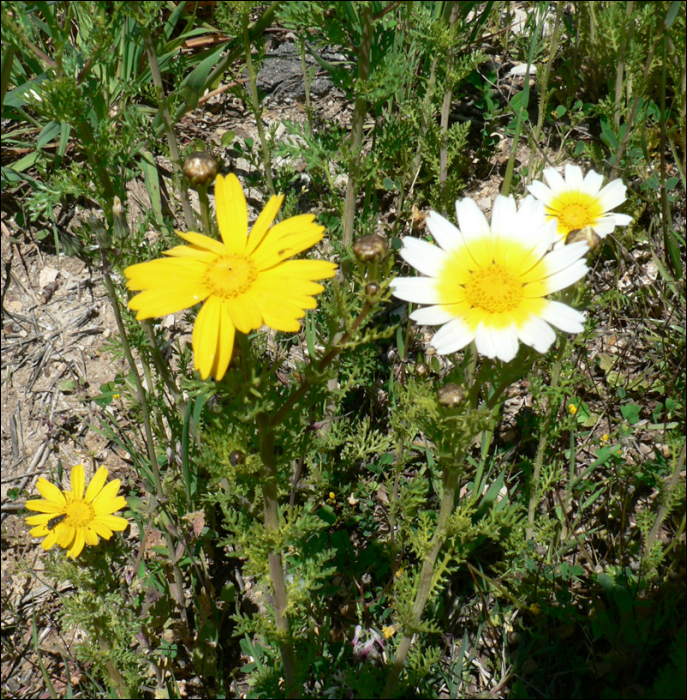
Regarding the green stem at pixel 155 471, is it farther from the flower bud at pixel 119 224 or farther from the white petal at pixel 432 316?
the white petal at pixel 432 316

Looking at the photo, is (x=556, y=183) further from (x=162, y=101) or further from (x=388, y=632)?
(x=388, y=632)

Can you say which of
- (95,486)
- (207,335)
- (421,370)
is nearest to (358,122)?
(421,370)

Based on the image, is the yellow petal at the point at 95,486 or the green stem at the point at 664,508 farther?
the yellow petal at the point at 95,486

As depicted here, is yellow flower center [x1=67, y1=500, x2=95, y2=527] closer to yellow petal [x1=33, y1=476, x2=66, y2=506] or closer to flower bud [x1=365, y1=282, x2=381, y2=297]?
yellow petal [x1=33, y1=476, x2=66, y2=506]

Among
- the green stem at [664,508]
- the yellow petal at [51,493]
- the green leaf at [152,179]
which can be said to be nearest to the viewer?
the green stem at [664,508]

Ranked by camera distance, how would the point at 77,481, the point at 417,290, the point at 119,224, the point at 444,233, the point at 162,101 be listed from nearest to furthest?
the point at 417,290 → the point at 444,233 → the point at 119,224 → the point at 162,101 → the point at 77,481

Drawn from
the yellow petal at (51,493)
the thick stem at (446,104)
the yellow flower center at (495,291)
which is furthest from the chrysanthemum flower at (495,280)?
the yellow petal at (51,493)
